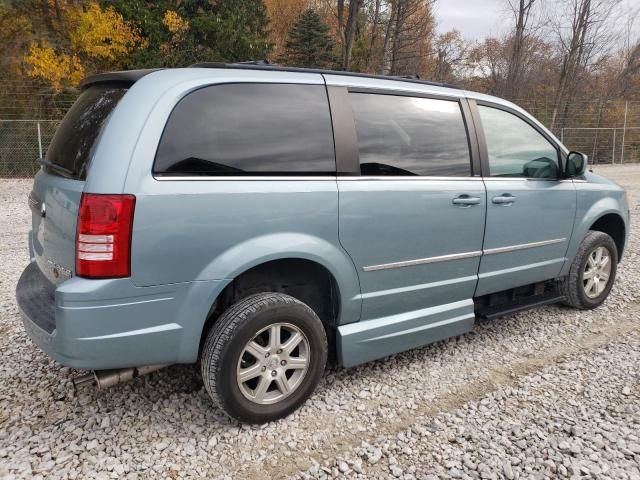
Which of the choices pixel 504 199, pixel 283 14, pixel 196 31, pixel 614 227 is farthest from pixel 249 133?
pixel 283 14

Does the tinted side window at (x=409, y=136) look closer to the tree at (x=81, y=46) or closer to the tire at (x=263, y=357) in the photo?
the tire at (x=263, y=357)

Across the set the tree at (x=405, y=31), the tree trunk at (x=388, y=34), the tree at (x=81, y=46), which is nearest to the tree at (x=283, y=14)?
the tree at (x=405, y=31)

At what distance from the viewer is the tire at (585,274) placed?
421 cm

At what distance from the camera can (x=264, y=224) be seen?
2480 mm

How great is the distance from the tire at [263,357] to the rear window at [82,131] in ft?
3.41

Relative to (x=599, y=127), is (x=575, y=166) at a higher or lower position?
lower

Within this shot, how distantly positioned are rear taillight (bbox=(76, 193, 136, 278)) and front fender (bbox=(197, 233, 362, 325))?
0.39 metres

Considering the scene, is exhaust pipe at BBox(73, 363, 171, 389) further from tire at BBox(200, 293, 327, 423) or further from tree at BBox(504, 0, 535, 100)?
tree at BBox(504, 0, 535, 100)

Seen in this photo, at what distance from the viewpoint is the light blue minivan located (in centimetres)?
223

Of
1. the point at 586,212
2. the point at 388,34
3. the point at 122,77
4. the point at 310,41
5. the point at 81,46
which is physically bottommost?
the point at 586,212

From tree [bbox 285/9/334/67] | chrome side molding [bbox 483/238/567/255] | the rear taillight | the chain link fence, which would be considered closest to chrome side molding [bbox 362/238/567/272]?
chrome side molding [bbox 483/238/567/255]

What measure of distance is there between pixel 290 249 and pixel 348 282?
463 mm

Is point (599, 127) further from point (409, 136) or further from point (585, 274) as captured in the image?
point (409, 136)

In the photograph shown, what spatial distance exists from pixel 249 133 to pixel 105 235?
88cm
